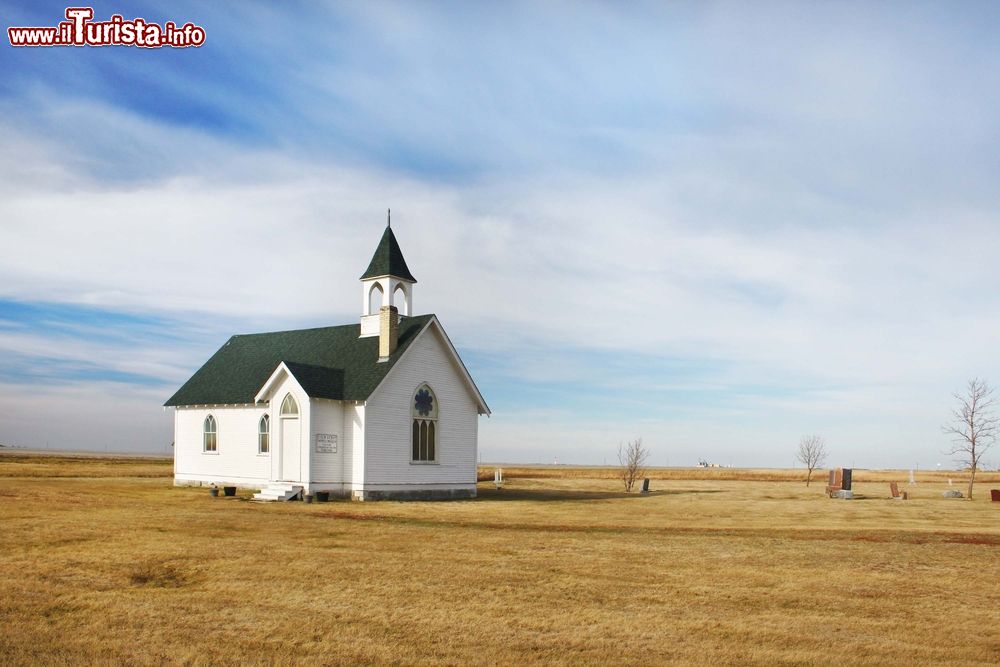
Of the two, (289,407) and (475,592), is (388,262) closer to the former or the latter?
(289,407)

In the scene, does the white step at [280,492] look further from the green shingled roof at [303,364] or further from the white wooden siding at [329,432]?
the green shingled roof at [303,364]

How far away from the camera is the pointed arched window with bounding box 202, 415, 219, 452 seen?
43250 millimetres

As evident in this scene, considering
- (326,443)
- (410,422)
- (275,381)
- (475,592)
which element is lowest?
(475,592)

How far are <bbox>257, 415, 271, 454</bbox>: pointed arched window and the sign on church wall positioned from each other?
4.27 metres

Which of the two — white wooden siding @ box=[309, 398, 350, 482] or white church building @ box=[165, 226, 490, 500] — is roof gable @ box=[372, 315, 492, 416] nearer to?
white church building @ box=[165, 226, 490, 500]

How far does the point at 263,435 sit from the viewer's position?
133 ft

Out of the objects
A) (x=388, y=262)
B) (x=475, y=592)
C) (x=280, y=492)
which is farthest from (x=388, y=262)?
(x=475, y=592)

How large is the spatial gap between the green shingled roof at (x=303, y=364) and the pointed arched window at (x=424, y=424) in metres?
2.42

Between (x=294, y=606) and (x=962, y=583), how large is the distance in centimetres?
1235

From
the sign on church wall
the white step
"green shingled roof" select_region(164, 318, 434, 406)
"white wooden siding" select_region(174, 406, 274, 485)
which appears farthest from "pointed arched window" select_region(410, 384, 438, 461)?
"white wooden siding" select_region(174, 406, 274, 485)

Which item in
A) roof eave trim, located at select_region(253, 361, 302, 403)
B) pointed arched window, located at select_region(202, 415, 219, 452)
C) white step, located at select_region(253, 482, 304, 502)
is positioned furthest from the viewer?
pointed arched window, located at select_region(202, 415, 219, 452)

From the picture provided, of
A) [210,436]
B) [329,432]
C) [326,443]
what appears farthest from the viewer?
[210,436]

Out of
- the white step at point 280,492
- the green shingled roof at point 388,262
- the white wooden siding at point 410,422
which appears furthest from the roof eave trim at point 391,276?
the white step at point 280,492

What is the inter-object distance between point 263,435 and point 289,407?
3.47 m
